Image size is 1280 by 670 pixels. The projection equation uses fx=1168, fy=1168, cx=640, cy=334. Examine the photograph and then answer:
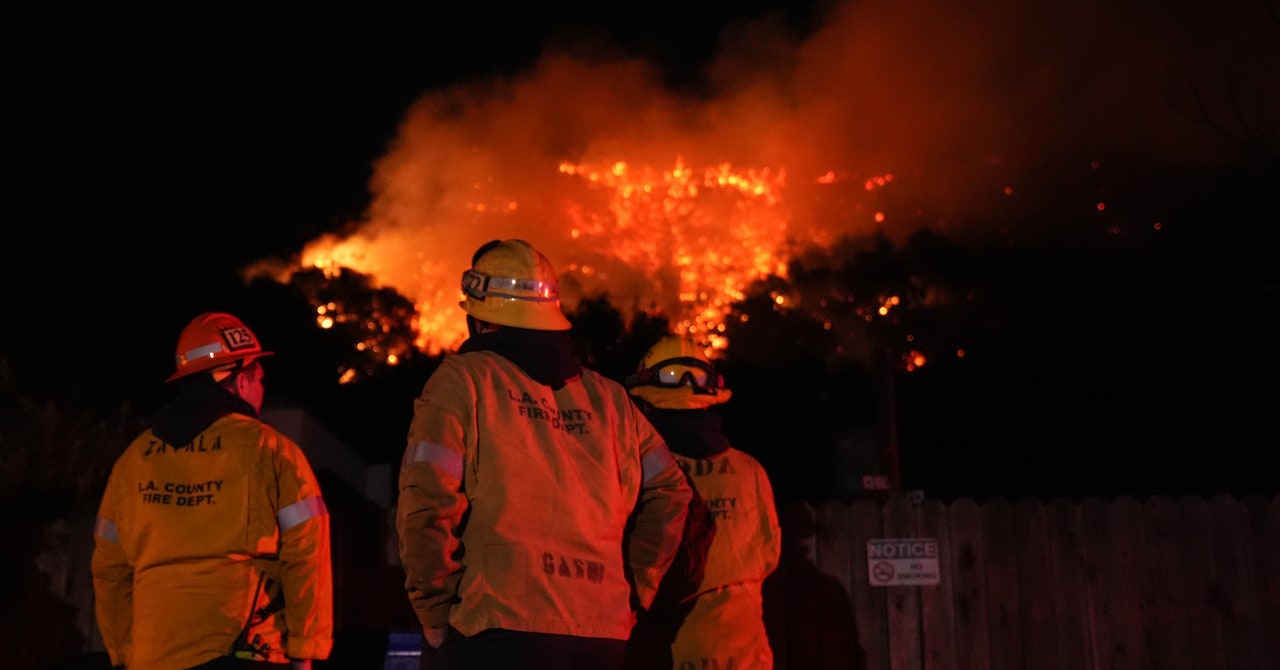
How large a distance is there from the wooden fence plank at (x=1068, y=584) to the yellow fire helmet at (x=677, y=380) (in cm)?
383

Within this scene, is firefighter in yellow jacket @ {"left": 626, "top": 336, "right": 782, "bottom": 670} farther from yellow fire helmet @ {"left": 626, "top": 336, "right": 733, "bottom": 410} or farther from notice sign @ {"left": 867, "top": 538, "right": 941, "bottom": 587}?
notice sign @ {"left": 867, "top": 538, "right": 941, "bottom": 587}

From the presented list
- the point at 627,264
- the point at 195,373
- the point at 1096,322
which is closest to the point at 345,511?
the point at 195,373

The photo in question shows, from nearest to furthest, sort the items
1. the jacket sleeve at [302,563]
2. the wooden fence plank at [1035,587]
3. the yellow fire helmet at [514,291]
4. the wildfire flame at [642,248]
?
1. the yellow fire helmet at [514,291]
2. the jacket sleeve at [302,563]
3. the wooden fence plank at [1035,587]
4. the wildfire flame at [642,248]

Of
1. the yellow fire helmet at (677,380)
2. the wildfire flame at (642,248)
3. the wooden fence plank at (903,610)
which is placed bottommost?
the wooden fence plank at (903,610)

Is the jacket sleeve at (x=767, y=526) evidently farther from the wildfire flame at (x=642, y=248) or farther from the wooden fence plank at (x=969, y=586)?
the wildfire flame at (x=642, y=248)

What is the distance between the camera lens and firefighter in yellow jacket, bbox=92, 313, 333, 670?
3984 mm

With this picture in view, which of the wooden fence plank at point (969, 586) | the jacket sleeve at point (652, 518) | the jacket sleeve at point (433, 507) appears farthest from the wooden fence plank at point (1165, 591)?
the jacket sleeve at point (433, 507)

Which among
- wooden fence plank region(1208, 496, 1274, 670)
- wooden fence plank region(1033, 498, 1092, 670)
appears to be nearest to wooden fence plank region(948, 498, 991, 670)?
wooden fence plank region(1033, 498, 1092, 670)

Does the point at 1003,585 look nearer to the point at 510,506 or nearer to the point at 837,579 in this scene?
the point at 837,579

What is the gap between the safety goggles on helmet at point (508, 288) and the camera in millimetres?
3455

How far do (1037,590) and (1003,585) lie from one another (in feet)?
0.77

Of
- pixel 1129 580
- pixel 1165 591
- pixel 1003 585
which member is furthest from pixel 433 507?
pixel 1165 591

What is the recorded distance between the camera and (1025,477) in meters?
24.6

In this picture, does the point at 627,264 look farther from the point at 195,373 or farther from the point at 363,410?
the point at 195,373
